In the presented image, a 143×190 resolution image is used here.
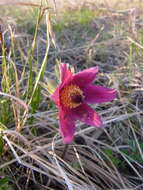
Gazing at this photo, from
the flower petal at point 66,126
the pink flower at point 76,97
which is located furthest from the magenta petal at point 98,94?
the flower petal at point 66,126

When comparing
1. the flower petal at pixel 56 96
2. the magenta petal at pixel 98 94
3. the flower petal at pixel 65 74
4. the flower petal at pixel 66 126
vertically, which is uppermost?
the flower petal at pixel 65 74

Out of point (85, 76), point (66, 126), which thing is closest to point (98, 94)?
point (85, 76)

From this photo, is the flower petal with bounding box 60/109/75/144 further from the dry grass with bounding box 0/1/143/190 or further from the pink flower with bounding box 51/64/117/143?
the dry grass with bounding box 0/1/143/190

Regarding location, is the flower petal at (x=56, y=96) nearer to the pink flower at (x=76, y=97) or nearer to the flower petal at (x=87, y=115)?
the pink flower at (x=76, y=97)

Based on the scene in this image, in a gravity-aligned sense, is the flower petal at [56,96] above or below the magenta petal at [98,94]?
above

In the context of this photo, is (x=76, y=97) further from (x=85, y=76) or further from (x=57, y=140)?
(x=57, y=140)

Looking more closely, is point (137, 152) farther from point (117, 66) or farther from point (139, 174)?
point (117, 66)

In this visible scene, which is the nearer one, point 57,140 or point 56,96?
point 56,96

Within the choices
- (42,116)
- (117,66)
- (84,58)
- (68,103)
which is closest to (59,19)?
(84,58)
